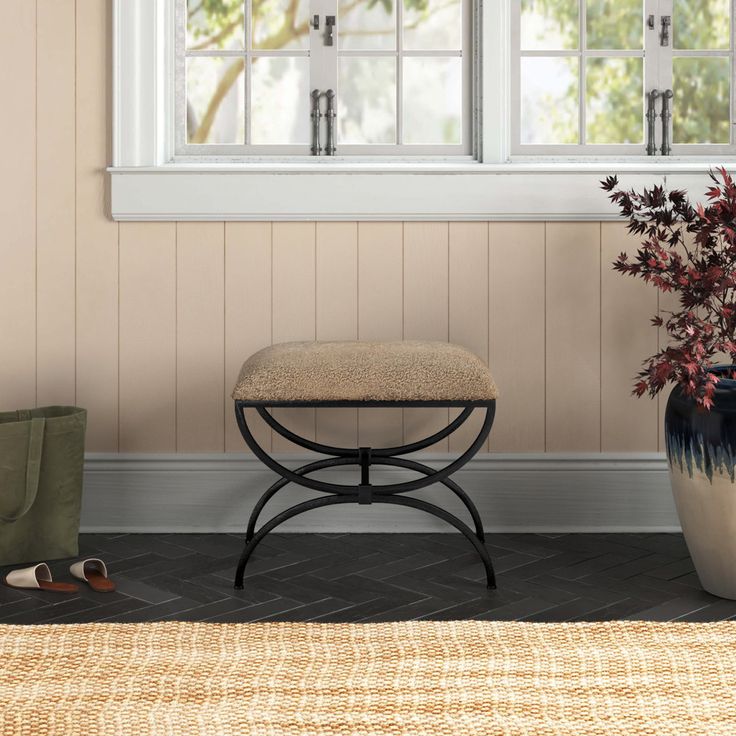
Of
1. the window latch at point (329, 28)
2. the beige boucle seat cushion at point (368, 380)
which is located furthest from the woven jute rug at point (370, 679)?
the window latch at point (329, 28)

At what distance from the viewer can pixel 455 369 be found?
2.36 meters

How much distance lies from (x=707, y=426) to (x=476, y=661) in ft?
2.79

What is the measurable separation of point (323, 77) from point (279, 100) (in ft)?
0.52

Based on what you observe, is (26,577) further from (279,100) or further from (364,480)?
(279,100)

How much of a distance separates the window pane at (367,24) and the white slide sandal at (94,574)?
1742 millimetres

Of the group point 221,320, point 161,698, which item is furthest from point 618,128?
point 161,698

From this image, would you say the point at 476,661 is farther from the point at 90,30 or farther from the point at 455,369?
the point at 90,30

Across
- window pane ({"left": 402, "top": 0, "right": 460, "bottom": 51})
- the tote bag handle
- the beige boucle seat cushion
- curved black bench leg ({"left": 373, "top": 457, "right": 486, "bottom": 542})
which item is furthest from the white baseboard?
window pane ({"left": 402, "top": 0, "right": 460, "bottom": 51})

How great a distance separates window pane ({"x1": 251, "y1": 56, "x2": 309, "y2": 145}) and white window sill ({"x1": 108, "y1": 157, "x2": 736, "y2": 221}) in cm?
20

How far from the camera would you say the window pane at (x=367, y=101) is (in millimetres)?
3115

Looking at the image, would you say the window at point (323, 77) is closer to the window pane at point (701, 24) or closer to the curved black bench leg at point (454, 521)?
the window pane at point (701, 24)

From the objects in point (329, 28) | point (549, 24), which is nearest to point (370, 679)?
point (329, 28)

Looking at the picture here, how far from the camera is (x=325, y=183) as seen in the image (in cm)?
296

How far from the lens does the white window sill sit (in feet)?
9.69
